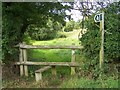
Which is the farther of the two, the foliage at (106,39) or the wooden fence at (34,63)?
the wooden fence at (34,63)

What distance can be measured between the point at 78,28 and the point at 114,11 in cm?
176

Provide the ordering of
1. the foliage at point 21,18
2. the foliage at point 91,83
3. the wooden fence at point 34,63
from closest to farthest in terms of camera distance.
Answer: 1. the foliage at point 91,83
2. the wooden fence at point 34,63
3. the foliage at point 21,18

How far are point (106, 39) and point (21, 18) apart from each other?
8.03ft

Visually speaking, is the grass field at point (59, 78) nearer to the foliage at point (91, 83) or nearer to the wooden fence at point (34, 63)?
the foliage at point (91, 83)

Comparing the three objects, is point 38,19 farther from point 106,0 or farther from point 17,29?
point 106,0

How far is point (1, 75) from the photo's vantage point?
A: 659 cm

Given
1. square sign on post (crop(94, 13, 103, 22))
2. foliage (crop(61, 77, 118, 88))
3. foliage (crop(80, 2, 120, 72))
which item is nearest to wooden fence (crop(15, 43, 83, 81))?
foliage (crop(80, 2, 120, 72))

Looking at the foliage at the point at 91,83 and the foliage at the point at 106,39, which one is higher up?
the foliage at the point at 106,39

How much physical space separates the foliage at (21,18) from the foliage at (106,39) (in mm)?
1432

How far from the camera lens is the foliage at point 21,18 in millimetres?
6523

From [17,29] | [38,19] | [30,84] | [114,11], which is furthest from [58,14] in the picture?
[30,84]

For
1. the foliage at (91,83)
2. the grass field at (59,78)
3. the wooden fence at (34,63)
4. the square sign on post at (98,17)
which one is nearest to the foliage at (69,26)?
the grass field at (59,78)

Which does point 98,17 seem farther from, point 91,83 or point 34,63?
point 34,63

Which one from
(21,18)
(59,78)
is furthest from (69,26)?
(59,78)
